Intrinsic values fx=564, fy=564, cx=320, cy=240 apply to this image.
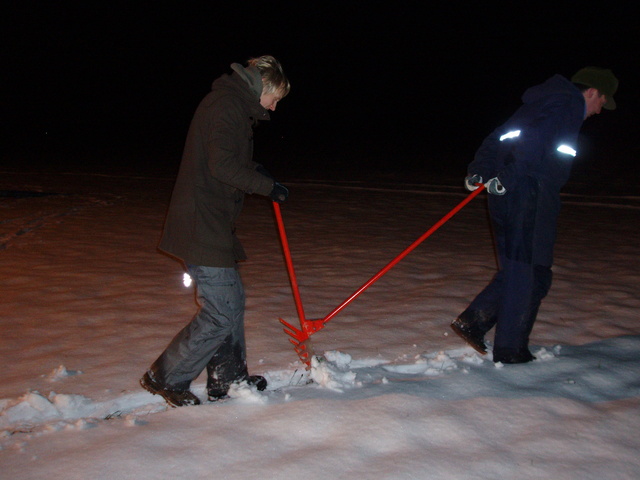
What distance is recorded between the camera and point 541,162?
9.77 ft

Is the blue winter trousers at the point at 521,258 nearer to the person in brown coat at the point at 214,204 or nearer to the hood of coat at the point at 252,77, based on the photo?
the person in brown coat at the point at 214,204

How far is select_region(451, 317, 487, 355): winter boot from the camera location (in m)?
3.36

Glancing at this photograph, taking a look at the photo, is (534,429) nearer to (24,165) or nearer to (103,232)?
(103,232)

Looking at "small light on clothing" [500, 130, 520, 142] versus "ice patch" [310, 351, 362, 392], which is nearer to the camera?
"ice patch" [310, 351, 362, 392]

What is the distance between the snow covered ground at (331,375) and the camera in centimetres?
227

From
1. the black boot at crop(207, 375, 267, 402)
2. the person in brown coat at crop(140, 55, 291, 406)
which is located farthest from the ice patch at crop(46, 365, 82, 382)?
the black boot at crop(207, 375, 267, 402)

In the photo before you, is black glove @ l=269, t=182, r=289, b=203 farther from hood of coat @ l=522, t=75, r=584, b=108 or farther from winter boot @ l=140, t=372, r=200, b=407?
hood of coat @ l=522, t=75, r=584, b=108

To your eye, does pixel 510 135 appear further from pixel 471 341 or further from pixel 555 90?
pixel 471 341

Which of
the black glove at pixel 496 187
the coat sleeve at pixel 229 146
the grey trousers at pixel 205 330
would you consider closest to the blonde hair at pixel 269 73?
the coat sleeve at pixel 229 146

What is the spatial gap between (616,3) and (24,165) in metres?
47.5

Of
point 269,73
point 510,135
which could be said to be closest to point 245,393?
point 269,73

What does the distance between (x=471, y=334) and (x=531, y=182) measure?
0.99 m

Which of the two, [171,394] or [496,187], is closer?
[171,394]

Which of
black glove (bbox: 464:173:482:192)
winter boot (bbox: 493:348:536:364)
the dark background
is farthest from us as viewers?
the dark background
